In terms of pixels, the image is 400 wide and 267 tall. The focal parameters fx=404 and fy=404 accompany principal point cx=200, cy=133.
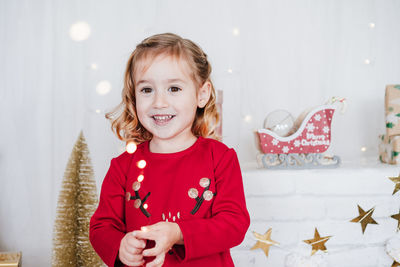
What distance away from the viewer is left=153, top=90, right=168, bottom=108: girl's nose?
0.88 metres

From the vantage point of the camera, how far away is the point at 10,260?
3.86 feet

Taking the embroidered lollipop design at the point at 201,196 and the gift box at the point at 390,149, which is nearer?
the embroidered lollipop design at the point at 201,196

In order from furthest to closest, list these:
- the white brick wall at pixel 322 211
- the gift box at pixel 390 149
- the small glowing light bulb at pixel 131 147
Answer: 1. the gift box at pixel 390 149
2. the white brick wall at pixel 322 211
3. the small glowing light bulb at pixel 131 147

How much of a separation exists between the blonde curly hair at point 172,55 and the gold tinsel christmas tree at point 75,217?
506 mm

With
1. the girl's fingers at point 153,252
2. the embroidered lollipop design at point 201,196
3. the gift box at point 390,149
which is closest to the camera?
the girl's fingers at point 153,252

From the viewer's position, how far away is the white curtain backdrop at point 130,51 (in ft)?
4.72

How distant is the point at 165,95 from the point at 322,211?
2.32 ft

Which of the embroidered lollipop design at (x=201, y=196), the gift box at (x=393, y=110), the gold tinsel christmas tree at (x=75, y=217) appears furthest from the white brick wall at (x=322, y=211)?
the gold tinsel christmas tree at (x=75, y=217)

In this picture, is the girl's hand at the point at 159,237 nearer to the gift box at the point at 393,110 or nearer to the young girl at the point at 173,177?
the young girl at the point at 173,177

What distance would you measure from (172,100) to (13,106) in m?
0.81

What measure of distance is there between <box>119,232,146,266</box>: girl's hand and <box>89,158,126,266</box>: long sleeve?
0.03 meters

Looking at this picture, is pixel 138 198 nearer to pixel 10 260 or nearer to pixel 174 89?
pixel 174 89

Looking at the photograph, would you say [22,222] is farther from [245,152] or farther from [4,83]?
[245,152]

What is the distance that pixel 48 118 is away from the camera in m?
1.46
